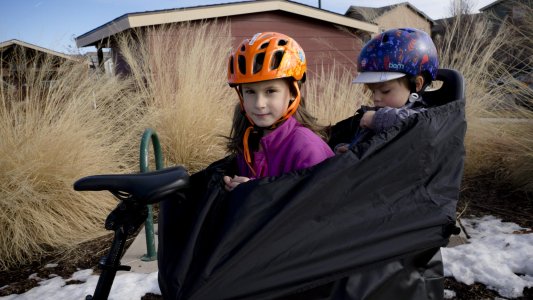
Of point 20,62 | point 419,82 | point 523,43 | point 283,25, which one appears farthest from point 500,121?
point 283,25

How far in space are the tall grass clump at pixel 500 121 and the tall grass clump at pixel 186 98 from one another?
2995mm

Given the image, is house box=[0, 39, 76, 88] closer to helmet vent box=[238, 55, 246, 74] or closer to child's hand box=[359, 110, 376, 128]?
helmet vent box=[238, 55, 246, 74]

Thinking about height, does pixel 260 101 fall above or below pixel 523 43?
above

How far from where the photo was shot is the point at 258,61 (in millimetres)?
1778

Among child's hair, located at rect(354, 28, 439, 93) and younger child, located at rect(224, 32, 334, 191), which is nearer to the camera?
younger child, located at rect(224, 32, 334, 191)

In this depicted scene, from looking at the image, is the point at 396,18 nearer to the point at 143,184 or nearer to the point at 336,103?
the point at 336,103

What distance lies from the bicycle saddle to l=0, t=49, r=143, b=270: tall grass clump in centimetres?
294

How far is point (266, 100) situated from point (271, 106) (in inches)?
1.4

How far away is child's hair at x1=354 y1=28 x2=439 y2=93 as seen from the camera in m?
2.12

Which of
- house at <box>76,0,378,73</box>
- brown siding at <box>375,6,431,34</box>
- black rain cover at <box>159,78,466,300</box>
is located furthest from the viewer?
house at <box>76,0,378,73</box>

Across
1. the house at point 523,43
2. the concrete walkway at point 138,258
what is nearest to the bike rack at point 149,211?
the concrete walkway at point 138,258

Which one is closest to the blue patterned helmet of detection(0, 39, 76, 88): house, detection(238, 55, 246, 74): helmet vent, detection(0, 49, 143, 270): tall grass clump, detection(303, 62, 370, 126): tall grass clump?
detection(238, 55, 246, 74): helmet vent

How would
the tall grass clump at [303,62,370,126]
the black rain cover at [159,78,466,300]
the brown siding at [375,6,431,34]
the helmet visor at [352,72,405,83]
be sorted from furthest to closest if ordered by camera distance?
the brown siding at [375,6,431,34] → the tall grass clump at [303,62,370,126] → the helmet visor at [352,72,405,83] → the black rain cover at [159,78,466,300]

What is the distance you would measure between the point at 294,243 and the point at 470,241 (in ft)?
9.44
